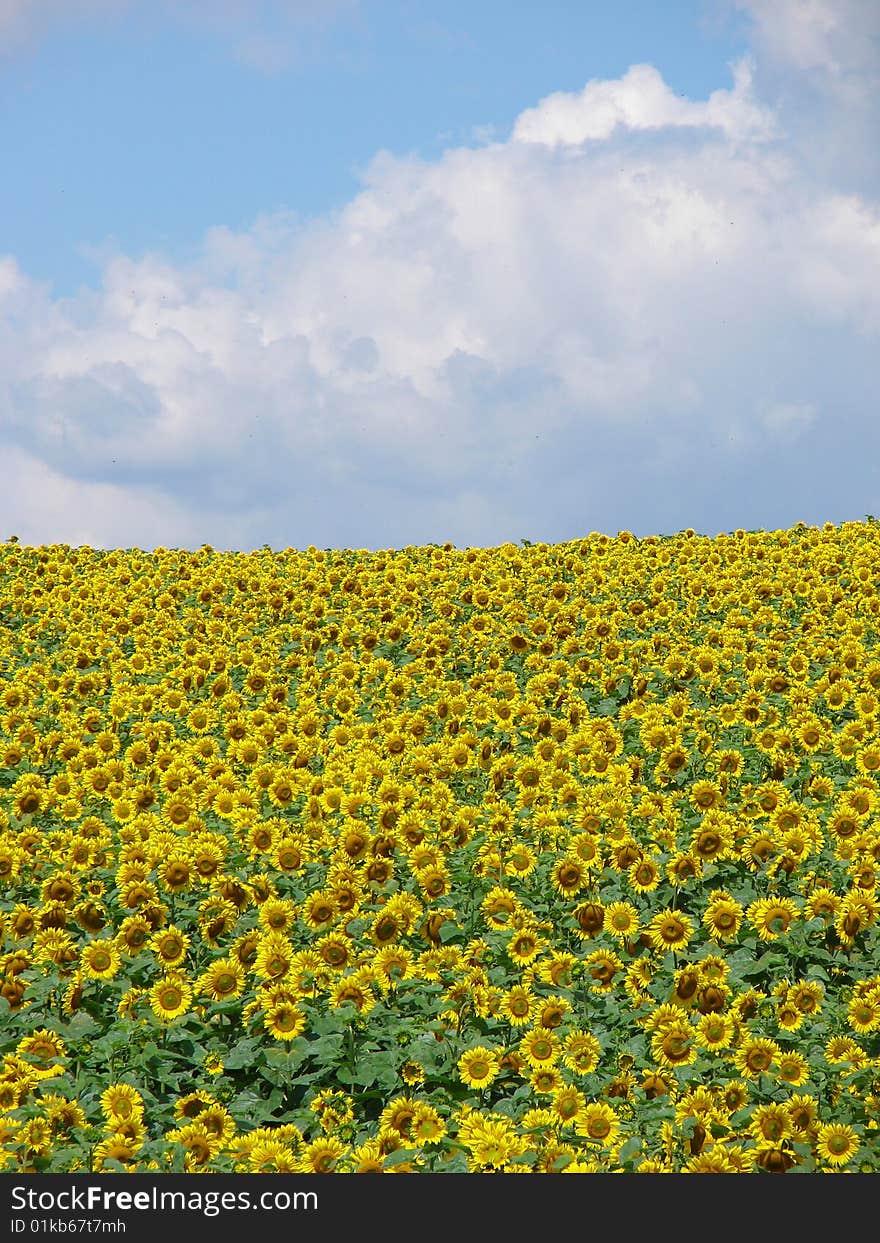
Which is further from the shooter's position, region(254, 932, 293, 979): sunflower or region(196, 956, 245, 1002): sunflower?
region(196, 956, 245, 1002): sunflower

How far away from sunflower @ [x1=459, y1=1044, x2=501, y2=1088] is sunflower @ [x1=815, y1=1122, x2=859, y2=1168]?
1.82 m

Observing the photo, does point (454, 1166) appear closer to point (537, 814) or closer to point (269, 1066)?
point (269, 1066)

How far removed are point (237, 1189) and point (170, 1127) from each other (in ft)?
5.18

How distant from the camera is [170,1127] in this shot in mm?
8070

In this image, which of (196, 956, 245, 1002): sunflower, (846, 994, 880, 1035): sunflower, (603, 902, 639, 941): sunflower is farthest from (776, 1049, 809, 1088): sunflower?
(196, 956, 245, 1002): sunflower

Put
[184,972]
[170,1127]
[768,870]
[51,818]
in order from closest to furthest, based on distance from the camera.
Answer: [170,1127] → [184,972] → [768,870] → [51,818]

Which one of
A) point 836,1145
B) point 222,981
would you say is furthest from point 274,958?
point 836,1145

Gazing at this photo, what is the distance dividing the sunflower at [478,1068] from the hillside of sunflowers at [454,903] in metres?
0.01

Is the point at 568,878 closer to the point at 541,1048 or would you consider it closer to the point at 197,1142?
the point at 541,1048

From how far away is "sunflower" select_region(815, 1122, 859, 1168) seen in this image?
7211 millimetres

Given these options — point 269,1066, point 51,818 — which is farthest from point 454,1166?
point 51,818

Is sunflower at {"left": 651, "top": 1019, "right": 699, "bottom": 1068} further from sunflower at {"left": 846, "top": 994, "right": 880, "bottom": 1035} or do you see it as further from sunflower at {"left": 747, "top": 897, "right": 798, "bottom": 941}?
sunflower at {"left": 747, "top": 897, "right": 798, "bottom": 941}

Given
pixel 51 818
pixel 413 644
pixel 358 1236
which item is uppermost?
pixel 413 644

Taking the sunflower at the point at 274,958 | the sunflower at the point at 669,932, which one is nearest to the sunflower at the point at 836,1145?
the sunflower at the point at 669,932
